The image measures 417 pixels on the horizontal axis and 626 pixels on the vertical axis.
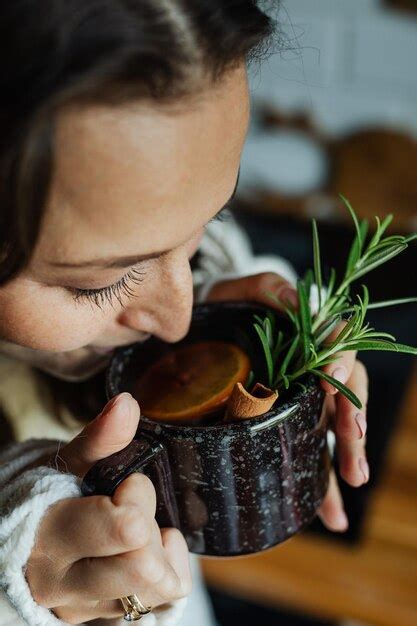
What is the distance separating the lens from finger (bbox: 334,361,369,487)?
0.56 m

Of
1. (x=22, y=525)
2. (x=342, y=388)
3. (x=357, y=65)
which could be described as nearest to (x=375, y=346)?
(x=342, y=388)

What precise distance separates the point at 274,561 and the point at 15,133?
107 cm

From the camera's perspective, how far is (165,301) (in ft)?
1.73

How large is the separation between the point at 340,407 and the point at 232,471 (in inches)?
4.4

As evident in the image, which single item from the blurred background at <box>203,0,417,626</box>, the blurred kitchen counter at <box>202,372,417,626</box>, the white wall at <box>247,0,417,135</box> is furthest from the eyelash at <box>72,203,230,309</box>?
the white wall at <box>247,0,417,135</box>

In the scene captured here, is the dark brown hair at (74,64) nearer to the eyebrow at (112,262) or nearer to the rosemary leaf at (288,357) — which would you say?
the eyebrow at (112,262)

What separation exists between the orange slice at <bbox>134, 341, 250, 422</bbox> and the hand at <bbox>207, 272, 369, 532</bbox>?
0.20 feet

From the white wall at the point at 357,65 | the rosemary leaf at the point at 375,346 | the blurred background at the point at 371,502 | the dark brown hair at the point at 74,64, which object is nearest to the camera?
the dark brown hair at the point at 74,64

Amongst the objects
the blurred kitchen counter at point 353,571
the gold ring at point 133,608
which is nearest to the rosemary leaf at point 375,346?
the gold ring at point 133,608

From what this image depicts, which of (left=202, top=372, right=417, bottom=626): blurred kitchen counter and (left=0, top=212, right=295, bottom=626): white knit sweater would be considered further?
(left=202, top=372, right=417, bottom=626): blurred kitchen counter

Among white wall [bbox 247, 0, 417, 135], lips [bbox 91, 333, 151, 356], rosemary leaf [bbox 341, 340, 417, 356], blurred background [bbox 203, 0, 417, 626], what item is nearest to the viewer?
rosemary leaf [bbox 341, 340, 417, 356]

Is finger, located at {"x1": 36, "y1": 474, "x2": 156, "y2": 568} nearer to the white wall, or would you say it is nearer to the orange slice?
the orange slice

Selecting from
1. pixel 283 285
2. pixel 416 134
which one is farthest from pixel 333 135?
pixel 283 285

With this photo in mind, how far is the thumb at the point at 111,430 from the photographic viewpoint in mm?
458
